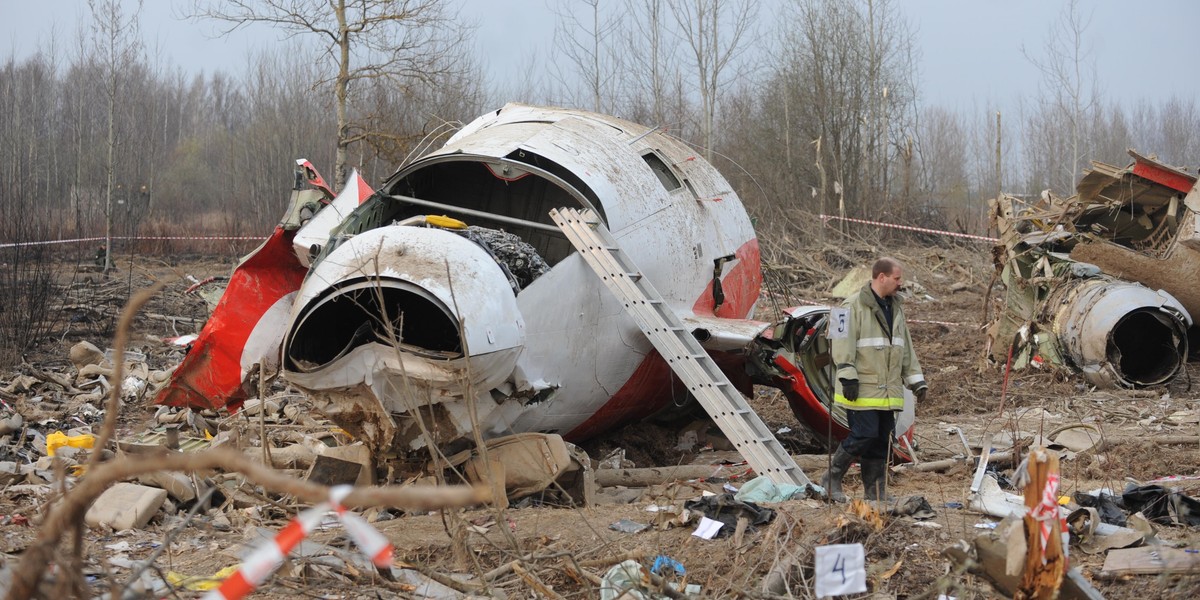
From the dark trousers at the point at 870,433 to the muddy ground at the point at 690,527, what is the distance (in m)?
0.56

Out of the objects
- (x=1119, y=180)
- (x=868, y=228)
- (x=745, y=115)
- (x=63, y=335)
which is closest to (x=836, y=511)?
(x=1119, y=180)

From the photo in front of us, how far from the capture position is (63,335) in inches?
559

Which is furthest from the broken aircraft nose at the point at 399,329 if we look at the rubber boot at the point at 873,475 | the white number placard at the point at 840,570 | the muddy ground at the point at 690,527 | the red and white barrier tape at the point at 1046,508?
the red and white barrier tape at the point at 1046,508

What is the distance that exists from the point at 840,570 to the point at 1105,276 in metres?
9.13

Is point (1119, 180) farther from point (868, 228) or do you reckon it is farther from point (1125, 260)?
point (868, 228)

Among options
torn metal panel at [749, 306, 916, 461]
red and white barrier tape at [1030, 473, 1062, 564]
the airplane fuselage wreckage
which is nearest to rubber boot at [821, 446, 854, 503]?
the airplane fuselage wreckage

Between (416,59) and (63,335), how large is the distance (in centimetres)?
780

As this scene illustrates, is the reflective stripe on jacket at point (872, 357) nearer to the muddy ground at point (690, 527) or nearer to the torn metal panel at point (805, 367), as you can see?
the muddy ground at point (690, 527)

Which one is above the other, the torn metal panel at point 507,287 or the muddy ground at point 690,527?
the torn metal panel at point 507,287

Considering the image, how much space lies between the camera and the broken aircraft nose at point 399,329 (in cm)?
629

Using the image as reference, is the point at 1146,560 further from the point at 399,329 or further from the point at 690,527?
the point at 399,329

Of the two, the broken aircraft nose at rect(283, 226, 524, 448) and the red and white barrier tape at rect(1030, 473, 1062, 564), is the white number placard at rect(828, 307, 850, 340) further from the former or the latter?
the red and white barrier tape at rect(1030, 473, 1062, 564)

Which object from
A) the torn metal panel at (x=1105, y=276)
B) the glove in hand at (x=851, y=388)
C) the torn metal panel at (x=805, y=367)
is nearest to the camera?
the glove in hand at (x=851, y=388)

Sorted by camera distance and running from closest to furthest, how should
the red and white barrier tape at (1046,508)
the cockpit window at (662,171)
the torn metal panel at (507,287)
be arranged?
the red and white barrier tape at (1046,508), the torn metal panel at (507,287), the cockpit window at (662,171)
